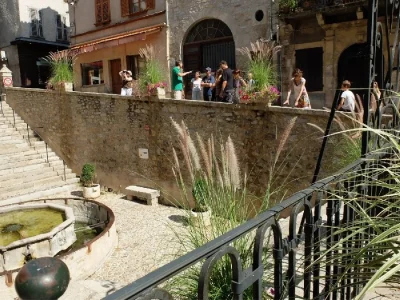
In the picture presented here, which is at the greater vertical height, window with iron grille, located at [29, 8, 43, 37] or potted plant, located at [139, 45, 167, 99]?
window with iron grille, located at [29, 8, 43, 37]

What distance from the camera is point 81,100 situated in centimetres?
1416

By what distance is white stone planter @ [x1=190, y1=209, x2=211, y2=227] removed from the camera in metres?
2.81

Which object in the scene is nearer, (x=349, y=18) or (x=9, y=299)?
(x=9, y=299)

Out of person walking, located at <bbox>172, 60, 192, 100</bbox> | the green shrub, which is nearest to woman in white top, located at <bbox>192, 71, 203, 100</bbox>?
person walking, located at <bbox>172, 60, 192, 100</bbox>

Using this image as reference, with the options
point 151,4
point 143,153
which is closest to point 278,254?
point 143,153

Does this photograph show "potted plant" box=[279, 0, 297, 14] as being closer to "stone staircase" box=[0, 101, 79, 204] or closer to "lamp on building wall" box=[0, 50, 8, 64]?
"stone staircase" box=[0, 101, 79, 204]

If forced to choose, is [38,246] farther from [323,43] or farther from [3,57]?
[3,57]

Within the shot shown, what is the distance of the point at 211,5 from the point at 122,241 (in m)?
9.06

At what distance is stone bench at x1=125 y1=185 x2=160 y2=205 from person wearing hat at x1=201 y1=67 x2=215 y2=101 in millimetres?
3404

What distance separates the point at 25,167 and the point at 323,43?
11279 mm

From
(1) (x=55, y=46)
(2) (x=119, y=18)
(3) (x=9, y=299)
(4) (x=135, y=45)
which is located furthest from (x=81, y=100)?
(1) (x=55, y=46)

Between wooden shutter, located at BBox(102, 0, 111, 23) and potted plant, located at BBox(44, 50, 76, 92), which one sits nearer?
potted plant, located at BBox(44, 50, 76, 92)

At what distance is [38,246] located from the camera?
286 inches

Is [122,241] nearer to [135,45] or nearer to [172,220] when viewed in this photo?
[172,220]
